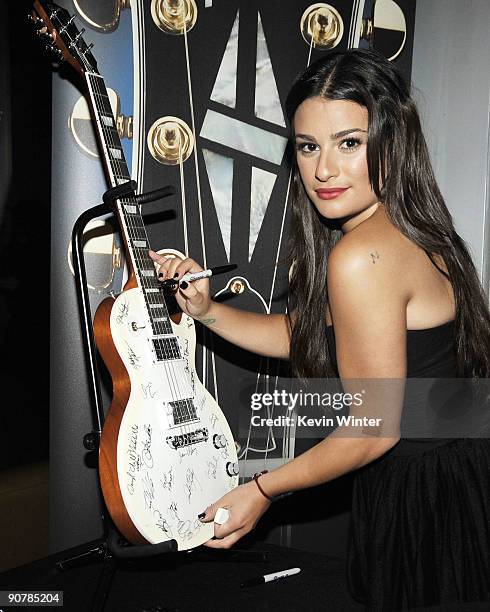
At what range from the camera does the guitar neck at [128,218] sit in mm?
1731

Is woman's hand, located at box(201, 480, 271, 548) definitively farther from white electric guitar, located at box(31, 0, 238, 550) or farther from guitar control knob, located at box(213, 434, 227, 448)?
guitar control knob, located at box(213, 434, 227, 448)

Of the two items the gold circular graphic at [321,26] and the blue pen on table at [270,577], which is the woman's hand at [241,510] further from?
the gold circular graphic at [321,26]

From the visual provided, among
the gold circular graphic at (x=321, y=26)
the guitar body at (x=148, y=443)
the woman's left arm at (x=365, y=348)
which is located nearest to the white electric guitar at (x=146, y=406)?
the guitar body at (x=148, y=443)

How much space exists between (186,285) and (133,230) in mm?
191

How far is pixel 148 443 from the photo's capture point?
161 centimetres

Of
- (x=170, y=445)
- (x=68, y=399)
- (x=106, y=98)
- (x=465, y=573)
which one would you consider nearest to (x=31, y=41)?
(x=106, y=98)

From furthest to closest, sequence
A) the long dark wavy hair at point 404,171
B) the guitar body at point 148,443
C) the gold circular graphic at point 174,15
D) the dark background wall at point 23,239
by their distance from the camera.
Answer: the gold circular graphic at point 174,15, the dark background wall at point 23,239, the guitar body at point 148,443, the long dark wavy hair at point 404,171

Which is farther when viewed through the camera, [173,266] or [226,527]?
[173,266]

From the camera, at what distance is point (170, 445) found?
166 cm

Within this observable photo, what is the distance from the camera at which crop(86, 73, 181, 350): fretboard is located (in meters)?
1.72

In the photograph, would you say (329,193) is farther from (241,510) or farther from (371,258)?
(241,510)

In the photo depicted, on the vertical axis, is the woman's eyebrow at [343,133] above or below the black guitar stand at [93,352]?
above

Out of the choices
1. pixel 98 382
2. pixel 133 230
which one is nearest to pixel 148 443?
pixel 98 382

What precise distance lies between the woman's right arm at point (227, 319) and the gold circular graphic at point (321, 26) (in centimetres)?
100
